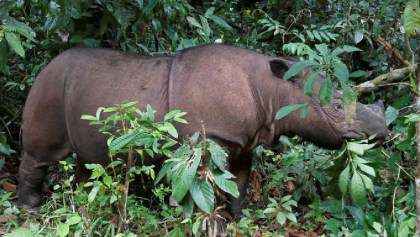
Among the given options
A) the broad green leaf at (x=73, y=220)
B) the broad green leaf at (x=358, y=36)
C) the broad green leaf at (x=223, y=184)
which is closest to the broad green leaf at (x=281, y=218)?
the broad green leaf at (x=223, y=184)

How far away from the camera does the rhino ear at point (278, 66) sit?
507 cm

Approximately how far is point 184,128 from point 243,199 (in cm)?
103

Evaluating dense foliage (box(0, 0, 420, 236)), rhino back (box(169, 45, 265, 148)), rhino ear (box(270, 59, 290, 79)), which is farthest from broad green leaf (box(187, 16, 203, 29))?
rhino ear (box(270, 59, 290, 79))

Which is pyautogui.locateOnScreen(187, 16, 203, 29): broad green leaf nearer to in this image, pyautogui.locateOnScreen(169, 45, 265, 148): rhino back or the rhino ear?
pyautogui.locateOnScreen(169, 45, 265, 148): rhino back

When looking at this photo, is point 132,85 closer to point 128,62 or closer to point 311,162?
point 128,62

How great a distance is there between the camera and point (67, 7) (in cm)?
539

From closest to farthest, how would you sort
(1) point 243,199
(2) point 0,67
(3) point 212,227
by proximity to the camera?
(3) point 212,227 < (2) point 0,67 < (1) point 243,199

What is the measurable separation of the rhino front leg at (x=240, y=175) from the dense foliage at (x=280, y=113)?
170 mm

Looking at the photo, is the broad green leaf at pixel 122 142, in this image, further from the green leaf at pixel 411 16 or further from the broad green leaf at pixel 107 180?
the green leaf at pixel 411 16

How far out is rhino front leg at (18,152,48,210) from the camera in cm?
564

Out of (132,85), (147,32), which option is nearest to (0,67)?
(132,85)

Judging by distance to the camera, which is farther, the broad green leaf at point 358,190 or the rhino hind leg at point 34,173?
the rhino hind leg at point 34,173

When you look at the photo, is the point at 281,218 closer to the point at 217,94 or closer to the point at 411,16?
the point at 217,94

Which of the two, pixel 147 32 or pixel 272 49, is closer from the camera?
pixel 147 32
